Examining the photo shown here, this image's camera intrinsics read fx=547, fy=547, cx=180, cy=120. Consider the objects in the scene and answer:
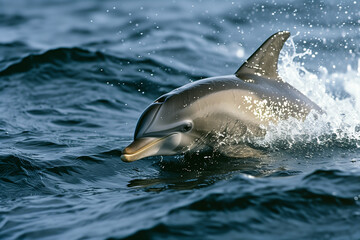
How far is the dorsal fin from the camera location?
24.9 feet

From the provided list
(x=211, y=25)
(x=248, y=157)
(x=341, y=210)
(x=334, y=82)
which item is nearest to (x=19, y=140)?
(x=248, y=157)

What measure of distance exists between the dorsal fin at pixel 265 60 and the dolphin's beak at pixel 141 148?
5.39ft

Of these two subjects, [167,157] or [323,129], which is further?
[323,129]

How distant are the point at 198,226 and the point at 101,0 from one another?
2174 centimetres

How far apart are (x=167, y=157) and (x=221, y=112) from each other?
3.38ft

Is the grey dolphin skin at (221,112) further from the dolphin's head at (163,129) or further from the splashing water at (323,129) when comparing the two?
the splashing water at (323,129)

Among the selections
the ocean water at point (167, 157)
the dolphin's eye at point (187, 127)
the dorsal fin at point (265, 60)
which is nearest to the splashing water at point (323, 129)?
the ocean water at point (167, 157)

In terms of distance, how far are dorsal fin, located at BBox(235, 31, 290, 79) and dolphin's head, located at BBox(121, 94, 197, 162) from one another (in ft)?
3.80

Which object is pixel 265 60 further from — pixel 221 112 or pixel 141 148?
pixel 141 148

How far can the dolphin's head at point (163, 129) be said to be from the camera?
6566 mm

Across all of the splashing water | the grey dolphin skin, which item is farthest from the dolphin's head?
the splashing water

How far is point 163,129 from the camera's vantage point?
668cm

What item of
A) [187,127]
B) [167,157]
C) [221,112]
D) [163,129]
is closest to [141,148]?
[163,129]

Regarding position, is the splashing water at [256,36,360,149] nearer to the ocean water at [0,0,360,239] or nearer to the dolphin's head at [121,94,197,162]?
the ocean water at [0,0,360,239]
